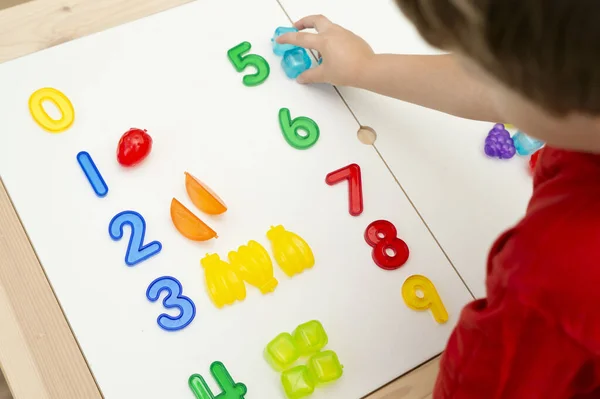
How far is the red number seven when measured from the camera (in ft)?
2.02

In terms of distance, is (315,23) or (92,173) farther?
(315,23)

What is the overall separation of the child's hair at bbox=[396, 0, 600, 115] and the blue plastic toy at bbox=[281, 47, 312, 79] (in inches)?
13.8

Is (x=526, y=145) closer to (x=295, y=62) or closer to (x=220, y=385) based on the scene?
(x=295, y=62)

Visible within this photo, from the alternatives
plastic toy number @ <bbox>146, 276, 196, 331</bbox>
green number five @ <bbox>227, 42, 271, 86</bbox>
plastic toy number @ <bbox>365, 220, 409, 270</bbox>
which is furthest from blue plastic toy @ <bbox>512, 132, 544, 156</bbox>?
plastic toy number @ <bbox>146, 276, 196, 331</bbox>

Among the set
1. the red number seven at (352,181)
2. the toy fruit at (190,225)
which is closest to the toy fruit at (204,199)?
the toy fruit at (190,225)

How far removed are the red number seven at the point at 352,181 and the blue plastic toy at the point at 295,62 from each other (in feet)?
0.41

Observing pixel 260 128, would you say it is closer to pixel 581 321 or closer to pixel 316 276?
pixel 316 276

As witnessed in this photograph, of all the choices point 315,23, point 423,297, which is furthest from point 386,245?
point 315,23

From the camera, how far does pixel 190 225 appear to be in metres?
0.57

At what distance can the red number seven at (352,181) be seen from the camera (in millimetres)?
615

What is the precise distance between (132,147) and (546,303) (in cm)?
40

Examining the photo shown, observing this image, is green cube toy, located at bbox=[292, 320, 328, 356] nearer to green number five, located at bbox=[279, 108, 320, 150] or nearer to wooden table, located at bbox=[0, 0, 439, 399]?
wooden table, located at bbox=[0, 0, 439, 399]

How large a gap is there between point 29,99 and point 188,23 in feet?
0.62

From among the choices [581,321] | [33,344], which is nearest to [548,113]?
[581,321]
